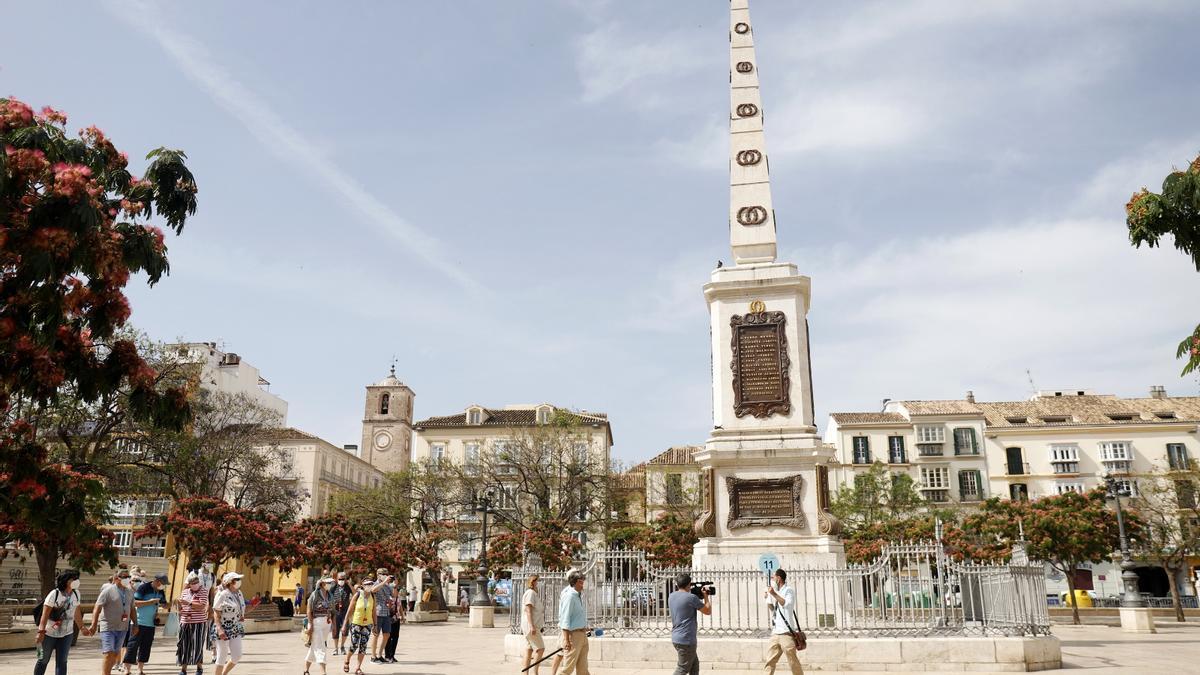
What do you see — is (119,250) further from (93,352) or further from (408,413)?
(408,413)

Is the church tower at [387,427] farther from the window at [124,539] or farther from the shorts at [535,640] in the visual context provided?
the shorts at [535,640]

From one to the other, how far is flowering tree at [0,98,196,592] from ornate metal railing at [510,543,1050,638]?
7579mm

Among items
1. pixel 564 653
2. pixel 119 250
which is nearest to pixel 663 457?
pixel 564 653

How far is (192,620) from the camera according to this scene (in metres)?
10.8

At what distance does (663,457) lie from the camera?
2180 inches

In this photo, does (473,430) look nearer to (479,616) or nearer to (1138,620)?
(479,616)

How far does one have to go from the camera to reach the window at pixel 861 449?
52.6m

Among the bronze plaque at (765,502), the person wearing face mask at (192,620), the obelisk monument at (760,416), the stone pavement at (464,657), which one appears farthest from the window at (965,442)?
the person wearing face mask at (192,620)

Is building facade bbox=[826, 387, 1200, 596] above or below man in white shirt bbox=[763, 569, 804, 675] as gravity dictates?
above

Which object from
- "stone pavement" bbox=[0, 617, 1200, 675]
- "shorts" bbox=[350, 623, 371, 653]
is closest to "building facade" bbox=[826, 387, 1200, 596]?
"stone pavement" bbox=[0, 617, 1200, 675]

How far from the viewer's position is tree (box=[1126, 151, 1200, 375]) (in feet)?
29.3

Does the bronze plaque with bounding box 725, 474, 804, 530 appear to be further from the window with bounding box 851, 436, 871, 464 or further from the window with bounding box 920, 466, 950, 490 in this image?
the window with bounding box 851, 436, 871, 464

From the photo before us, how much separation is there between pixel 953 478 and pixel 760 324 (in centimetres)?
4004

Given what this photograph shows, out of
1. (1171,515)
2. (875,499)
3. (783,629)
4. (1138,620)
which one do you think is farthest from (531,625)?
(1171,515)
